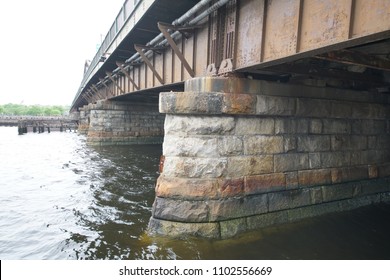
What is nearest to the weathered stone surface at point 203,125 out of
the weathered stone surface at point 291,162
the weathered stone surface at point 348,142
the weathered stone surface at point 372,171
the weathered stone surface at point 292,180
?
the weathered stone surface at point 291,162

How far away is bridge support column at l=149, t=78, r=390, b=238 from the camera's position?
6.40 m

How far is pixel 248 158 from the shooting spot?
267 inches

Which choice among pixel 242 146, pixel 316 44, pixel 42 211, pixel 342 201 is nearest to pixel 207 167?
pixel 242 146

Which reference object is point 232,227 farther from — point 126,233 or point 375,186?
point 375,186

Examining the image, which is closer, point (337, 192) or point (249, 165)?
point (249, 165)

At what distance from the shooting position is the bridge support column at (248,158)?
640cm

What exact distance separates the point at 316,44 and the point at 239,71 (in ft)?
7.45

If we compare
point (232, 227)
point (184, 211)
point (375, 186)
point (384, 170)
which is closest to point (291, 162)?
point (232, 227)

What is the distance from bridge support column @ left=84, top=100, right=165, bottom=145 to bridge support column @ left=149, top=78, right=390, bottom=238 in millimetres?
19897

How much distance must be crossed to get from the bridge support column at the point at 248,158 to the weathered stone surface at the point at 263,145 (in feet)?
0.08

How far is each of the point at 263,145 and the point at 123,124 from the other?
2103 centimetres

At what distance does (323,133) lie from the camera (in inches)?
313

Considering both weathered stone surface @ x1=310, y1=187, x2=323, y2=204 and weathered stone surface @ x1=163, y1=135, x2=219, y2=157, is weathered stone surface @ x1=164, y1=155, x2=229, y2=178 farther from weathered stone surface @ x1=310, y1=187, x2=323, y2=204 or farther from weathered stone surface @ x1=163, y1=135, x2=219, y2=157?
weathered stone surface @ x1=310, y1=187, x2=323, y2=204

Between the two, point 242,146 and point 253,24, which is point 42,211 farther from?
point 253,24
